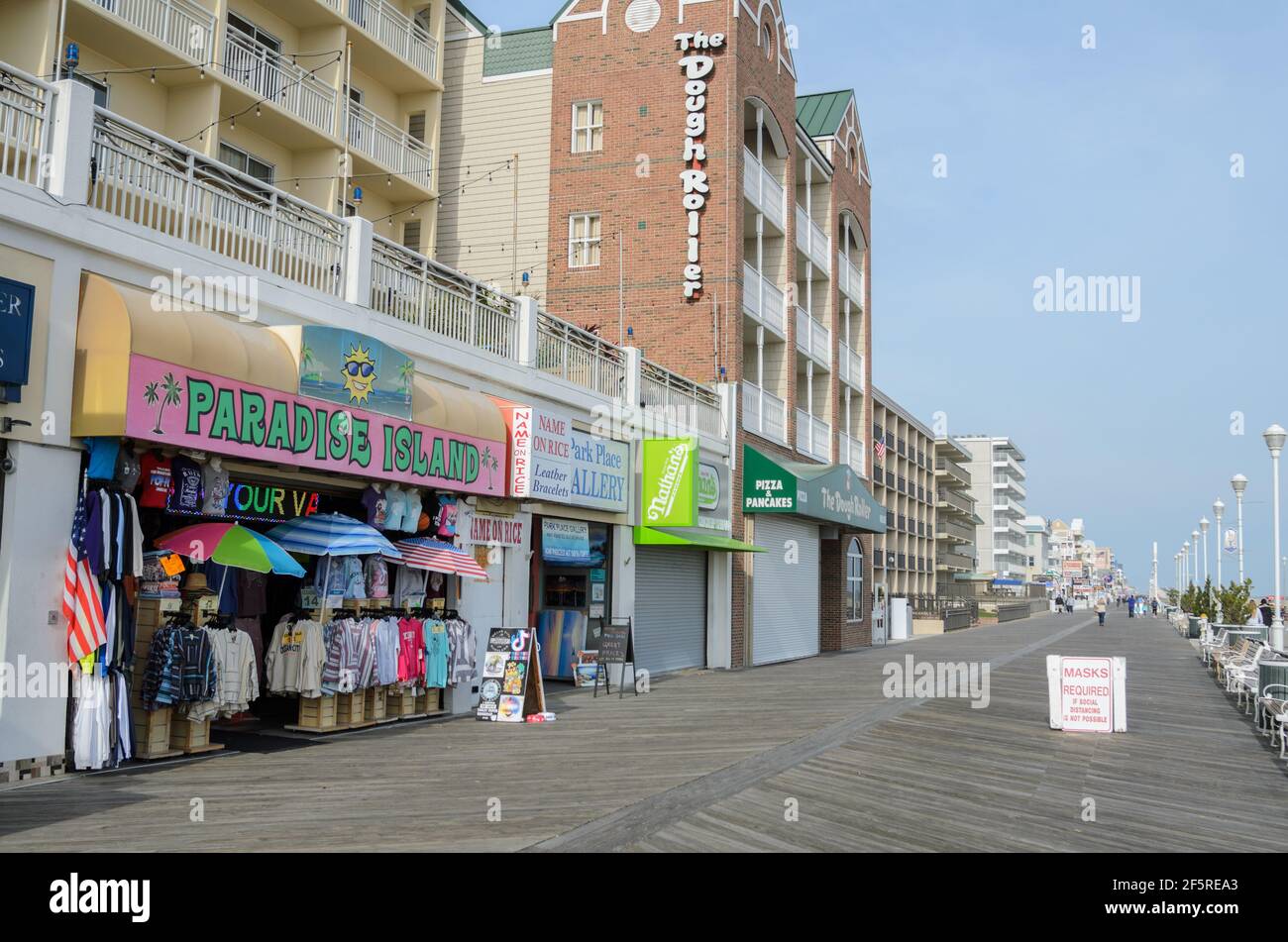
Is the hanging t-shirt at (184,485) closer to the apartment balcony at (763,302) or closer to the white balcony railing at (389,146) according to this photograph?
the white balcony railing at (389,146)

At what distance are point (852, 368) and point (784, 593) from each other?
1147 centimetres

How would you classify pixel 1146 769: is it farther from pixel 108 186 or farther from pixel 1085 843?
pixel 108 186

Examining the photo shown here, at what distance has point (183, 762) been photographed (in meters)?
10.7

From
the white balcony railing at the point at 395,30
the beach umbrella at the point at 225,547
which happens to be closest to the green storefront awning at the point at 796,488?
the white balcony railing at the point at 395,30

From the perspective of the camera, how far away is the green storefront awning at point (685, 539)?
2134 cm

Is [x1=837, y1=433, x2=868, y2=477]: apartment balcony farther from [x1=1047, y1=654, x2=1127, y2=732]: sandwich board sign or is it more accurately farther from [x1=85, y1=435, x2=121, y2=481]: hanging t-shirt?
[x1=85, y1=435, x2=121, y2=481]: hanging t-shirt

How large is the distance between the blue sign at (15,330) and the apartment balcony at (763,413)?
63.4 ft

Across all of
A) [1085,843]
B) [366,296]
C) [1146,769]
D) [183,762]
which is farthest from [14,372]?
[1146,769]

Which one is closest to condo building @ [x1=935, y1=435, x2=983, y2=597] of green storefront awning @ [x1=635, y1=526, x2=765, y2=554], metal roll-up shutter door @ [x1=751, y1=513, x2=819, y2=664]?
metal roll-up shutter door @ [x1=751, y1=513, x2=819, y2=664]

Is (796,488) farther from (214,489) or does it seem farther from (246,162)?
(214,489)

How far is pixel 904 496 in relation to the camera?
6194cm

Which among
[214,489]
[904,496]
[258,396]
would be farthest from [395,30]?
[904,496]

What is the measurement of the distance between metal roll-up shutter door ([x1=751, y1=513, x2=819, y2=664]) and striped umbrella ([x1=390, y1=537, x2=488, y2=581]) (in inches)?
535
